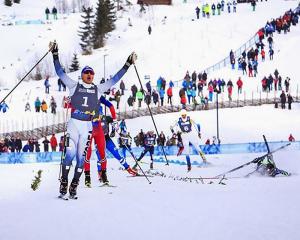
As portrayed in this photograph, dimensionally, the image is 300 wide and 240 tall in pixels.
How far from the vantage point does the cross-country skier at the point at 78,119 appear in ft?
33.6

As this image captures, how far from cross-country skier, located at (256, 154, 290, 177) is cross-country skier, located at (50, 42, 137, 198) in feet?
17.1

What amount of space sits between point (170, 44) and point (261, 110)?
16943 millimetres

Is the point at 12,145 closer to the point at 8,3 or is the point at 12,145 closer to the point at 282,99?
the point at 282,99

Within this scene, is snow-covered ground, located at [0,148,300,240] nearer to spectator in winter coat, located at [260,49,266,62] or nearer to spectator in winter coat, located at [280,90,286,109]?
spectator in winter coat, located at [280,90,286,109]

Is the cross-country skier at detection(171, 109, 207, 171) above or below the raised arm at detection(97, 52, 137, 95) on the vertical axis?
below

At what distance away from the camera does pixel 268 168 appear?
14.2 m

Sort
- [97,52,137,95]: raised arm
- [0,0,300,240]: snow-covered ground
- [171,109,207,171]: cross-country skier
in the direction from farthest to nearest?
1. [171,109,207,171]: cross-country skier
2. [97,52,137,95]: raised arm
3. [0,0,300,240]: snow-covered ground

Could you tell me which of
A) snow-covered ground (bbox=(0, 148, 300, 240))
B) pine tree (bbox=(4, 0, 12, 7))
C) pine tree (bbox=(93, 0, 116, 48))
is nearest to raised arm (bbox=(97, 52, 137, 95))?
snow-covered ground (bbox=(0, 148, 300, 240))

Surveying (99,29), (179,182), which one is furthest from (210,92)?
(99,29)

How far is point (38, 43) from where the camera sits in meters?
65.1

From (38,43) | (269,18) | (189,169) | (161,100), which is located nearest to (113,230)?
(189,169)

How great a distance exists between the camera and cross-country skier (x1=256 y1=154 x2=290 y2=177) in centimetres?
1405

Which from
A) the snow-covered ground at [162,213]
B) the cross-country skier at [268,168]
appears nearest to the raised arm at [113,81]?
the snow-covered ground at [162,213]

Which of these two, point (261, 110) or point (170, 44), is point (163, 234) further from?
point (170, 44)
